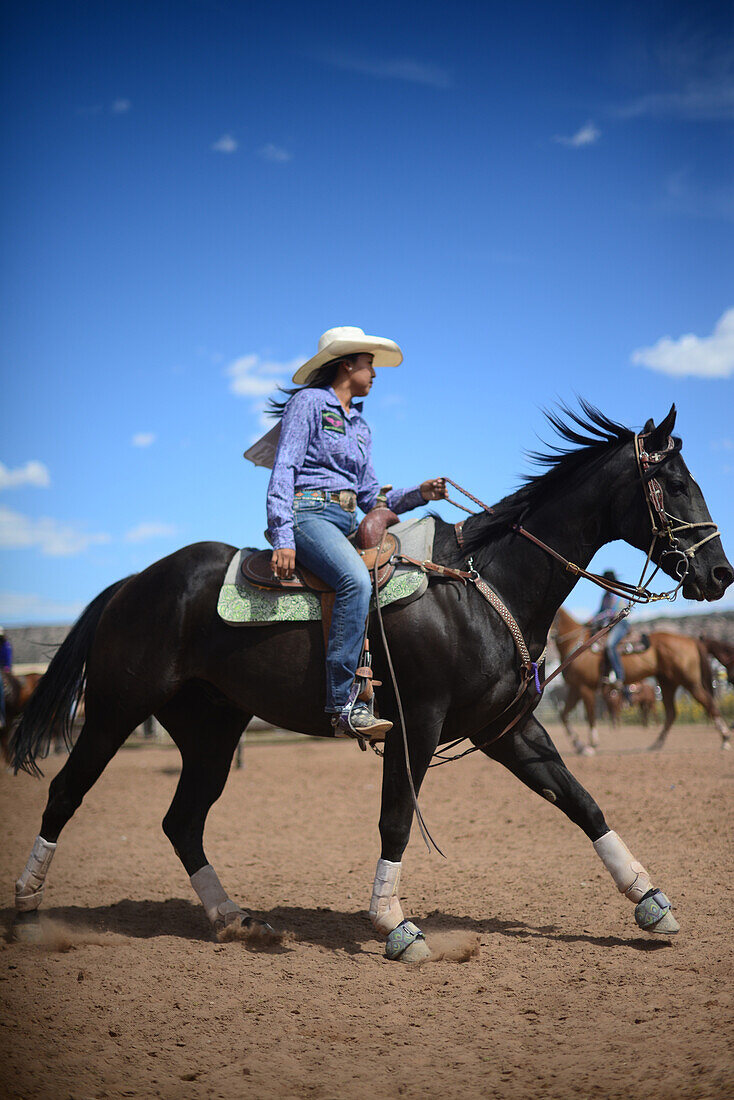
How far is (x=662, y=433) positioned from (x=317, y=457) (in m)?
1.71

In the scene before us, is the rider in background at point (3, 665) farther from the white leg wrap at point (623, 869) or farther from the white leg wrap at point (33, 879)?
the white leg wrap at point (623, 869)

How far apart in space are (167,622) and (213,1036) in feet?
6.59

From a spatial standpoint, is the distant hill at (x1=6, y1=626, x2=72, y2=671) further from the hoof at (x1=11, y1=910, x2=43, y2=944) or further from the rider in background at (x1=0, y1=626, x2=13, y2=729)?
the hoof at (x1=11, y1=910, x2=43, y2=944)

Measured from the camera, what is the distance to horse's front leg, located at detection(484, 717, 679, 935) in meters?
4.28

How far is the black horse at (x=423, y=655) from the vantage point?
13.9 ft

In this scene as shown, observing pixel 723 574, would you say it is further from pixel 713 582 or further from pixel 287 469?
pixel 287 469

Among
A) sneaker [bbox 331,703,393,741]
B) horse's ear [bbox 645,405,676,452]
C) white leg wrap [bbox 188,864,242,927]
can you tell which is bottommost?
white leg wrap [bbox 188,864,242,927]

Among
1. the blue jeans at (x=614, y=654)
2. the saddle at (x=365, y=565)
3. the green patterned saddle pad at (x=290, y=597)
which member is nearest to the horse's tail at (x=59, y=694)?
the green patterned saddle pad at (x=290, y=597)

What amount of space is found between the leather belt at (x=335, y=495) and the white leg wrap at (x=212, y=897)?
211 centimetres

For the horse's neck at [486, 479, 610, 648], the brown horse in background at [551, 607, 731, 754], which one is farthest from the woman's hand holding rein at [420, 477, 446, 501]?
the brown horse in background at [551, 607, 731, 754]

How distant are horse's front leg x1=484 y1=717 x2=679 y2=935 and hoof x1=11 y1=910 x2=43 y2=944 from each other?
254cm

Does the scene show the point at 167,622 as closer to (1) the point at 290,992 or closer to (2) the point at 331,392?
(2) the point at 331,392

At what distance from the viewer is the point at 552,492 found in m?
4.57

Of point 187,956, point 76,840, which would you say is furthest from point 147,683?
point 76,840
